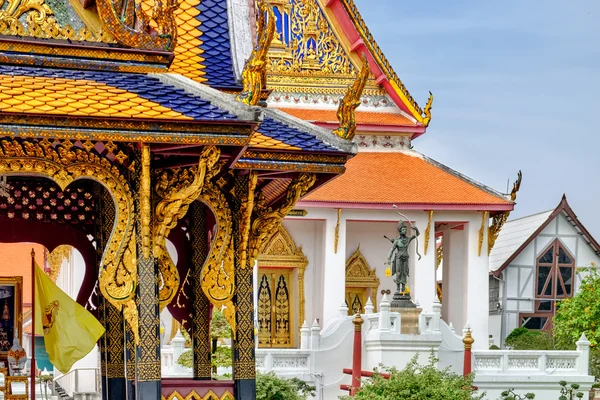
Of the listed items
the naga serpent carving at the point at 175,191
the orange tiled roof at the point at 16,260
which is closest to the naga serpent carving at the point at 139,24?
the naga serpent carving at the point at 175,191

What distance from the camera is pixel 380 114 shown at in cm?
3306

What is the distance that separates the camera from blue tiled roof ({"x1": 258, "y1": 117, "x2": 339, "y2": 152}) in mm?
10328

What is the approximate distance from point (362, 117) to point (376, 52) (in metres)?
1.67

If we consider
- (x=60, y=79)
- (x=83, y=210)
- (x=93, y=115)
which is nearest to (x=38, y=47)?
(x=60, y=79)

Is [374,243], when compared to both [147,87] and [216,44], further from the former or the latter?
[147,87]

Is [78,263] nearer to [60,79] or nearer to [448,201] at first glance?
[448,201]

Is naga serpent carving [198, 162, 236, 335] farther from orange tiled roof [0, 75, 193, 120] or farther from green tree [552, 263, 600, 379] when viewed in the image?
green tree [552, 263, 600, 379]

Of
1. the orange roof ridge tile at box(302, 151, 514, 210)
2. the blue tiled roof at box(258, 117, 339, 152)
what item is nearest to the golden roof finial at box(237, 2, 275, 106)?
the blue tiled roof at box(258, 117, 339, 152)

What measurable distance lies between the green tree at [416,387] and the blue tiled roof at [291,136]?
551 centimetres

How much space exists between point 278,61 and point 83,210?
21.8 m

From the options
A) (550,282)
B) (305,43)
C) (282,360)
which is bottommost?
(282,360)

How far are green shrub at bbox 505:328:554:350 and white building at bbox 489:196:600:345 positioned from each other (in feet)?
6.71

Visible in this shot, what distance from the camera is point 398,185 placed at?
31.4 m

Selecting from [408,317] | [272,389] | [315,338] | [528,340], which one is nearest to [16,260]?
[315,338]
